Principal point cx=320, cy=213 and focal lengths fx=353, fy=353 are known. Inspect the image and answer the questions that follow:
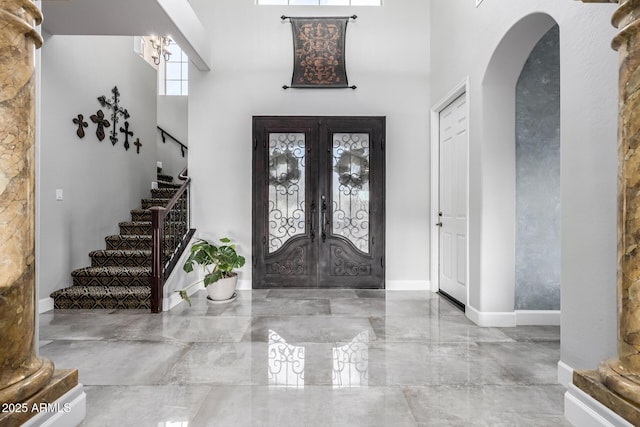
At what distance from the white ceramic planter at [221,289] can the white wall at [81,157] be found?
5.61 feet

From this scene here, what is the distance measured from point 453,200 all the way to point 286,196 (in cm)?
208

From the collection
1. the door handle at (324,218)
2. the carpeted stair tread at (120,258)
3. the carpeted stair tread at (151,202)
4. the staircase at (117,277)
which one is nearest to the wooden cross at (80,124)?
the staircase at (117,277)

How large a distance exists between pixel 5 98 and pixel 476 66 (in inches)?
137

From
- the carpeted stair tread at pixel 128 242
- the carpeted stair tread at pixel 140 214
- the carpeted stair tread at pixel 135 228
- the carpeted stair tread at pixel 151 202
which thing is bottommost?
the carpeted stair tread at pixel 128 242

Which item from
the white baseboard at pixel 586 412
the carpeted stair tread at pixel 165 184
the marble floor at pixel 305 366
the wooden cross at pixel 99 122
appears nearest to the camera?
the white baseboard at pixel 586 412

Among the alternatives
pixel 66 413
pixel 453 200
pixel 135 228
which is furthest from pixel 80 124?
pixel 453 200

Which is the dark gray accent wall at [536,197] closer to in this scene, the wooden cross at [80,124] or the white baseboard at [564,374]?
the white baseboard at [564,374]

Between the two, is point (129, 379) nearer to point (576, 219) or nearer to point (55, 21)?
point (576, 219)

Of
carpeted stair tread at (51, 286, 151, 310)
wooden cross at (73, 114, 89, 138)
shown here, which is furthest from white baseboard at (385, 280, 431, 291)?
wooden cross at (73, 114, 89, 138)

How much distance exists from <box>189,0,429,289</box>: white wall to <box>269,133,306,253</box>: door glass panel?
1.17 feet

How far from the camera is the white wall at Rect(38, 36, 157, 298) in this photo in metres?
3.87

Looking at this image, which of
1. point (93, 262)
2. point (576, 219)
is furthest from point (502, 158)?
point (93, 262)

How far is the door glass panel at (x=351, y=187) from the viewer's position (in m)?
4.70

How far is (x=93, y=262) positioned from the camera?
4.52 metres
